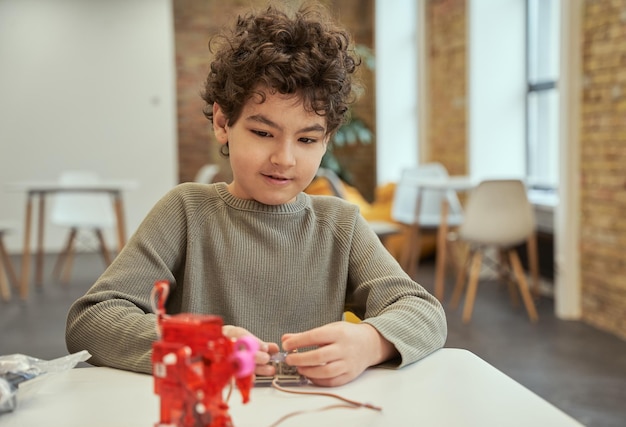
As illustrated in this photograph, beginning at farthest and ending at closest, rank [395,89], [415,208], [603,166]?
[395,89]
[415,208]
[603,166]

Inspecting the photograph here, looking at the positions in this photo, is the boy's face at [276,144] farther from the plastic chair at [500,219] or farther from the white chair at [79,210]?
the white chair at [79,210]

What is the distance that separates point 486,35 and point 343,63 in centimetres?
534

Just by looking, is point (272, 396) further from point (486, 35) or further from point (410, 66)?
point (410, 66)

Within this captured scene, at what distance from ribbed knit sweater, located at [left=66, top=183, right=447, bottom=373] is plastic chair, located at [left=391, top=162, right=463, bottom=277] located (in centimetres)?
472

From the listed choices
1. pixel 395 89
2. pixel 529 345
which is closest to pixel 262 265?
pixel 529 345

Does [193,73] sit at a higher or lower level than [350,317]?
higher

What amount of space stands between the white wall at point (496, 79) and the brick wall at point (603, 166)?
5.64 ft

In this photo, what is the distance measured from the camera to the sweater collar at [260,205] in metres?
1.33

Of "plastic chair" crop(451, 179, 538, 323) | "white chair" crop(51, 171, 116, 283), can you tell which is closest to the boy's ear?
"plastic chair" crop(451, 179, 538, 323)

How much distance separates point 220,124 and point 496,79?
17.4ft

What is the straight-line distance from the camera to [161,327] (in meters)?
0.70

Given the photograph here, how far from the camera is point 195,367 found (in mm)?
678

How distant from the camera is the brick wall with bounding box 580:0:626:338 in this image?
13.9ft

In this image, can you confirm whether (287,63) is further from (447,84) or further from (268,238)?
(447,84)
